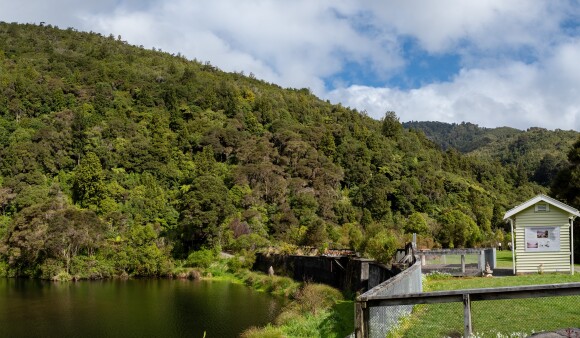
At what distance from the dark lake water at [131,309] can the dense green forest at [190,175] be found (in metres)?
7.81

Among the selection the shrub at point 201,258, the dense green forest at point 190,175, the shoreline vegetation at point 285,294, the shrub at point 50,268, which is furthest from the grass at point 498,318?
the shrub at point 50,268

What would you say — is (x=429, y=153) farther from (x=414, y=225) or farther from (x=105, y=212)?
(x=105, y=212)

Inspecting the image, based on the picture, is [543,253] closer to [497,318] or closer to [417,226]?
[497,318]

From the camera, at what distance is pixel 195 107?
311ft

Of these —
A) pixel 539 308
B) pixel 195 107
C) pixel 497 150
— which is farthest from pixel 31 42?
pixel 497 150

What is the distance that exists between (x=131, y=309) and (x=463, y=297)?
2759 cm

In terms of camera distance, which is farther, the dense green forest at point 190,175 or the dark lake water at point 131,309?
the dense green forest at point 190,175

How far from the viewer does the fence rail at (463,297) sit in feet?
21.1

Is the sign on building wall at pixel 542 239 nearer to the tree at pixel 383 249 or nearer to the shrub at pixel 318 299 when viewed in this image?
the shrub at pixel 318 299

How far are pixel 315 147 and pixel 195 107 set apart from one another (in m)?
24.7

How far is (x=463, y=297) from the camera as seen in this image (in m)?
6.81

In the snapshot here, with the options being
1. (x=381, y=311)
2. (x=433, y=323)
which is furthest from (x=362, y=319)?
(x=433, y=323)

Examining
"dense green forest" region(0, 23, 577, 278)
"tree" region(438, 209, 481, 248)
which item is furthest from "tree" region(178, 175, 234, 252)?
"tree" region(438, 209, 481, 248)

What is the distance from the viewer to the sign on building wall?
20.7 metres
